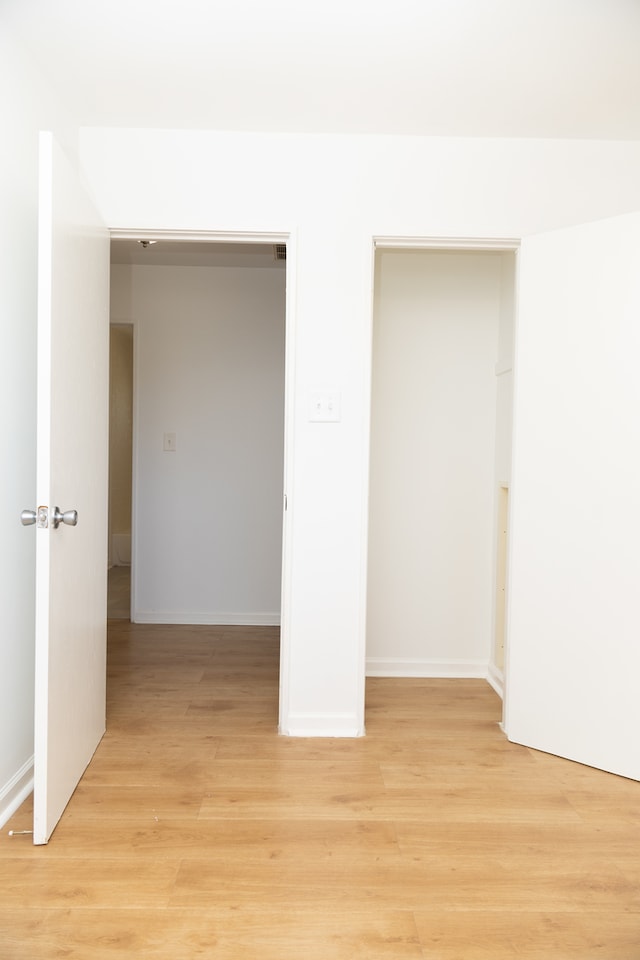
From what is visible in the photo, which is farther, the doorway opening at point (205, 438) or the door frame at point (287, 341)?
the doorway opening at point (205, 438)

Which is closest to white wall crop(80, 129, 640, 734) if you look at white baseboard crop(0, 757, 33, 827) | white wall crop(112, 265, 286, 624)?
white baseboard crop(0, 757, 33, 827)

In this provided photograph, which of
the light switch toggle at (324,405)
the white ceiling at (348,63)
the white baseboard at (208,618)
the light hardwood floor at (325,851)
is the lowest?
the light hardwood floor at (325,851)

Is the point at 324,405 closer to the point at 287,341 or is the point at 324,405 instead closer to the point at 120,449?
the point at 287,341

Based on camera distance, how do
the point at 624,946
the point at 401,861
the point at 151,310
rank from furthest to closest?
the point at 151,310
the point at 401,861
the point at 624,946

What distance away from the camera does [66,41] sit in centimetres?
213

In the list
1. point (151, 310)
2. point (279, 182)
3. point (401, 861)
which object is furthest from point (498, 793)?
point (151, 310)

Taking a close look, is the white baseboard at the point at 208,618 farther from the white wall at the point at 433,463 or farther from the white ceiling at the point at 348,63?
the white ceiling at the point at 348,63

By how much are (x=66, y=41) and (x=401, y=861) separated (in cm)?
260

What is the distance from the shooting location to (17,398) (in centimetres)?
216

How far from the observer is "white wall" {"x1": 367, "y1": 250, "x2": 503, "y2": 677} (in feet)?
11.4

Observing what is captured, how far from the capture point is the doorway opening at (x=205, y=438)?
A: 441cm

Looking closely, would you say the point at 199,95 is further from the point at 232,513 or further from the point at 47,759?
the point at 232,513

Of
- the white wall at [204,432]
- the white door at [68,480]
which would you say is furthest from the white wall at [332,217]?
the white wall at [204,432]

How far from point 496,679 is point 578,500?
3.97 feet
